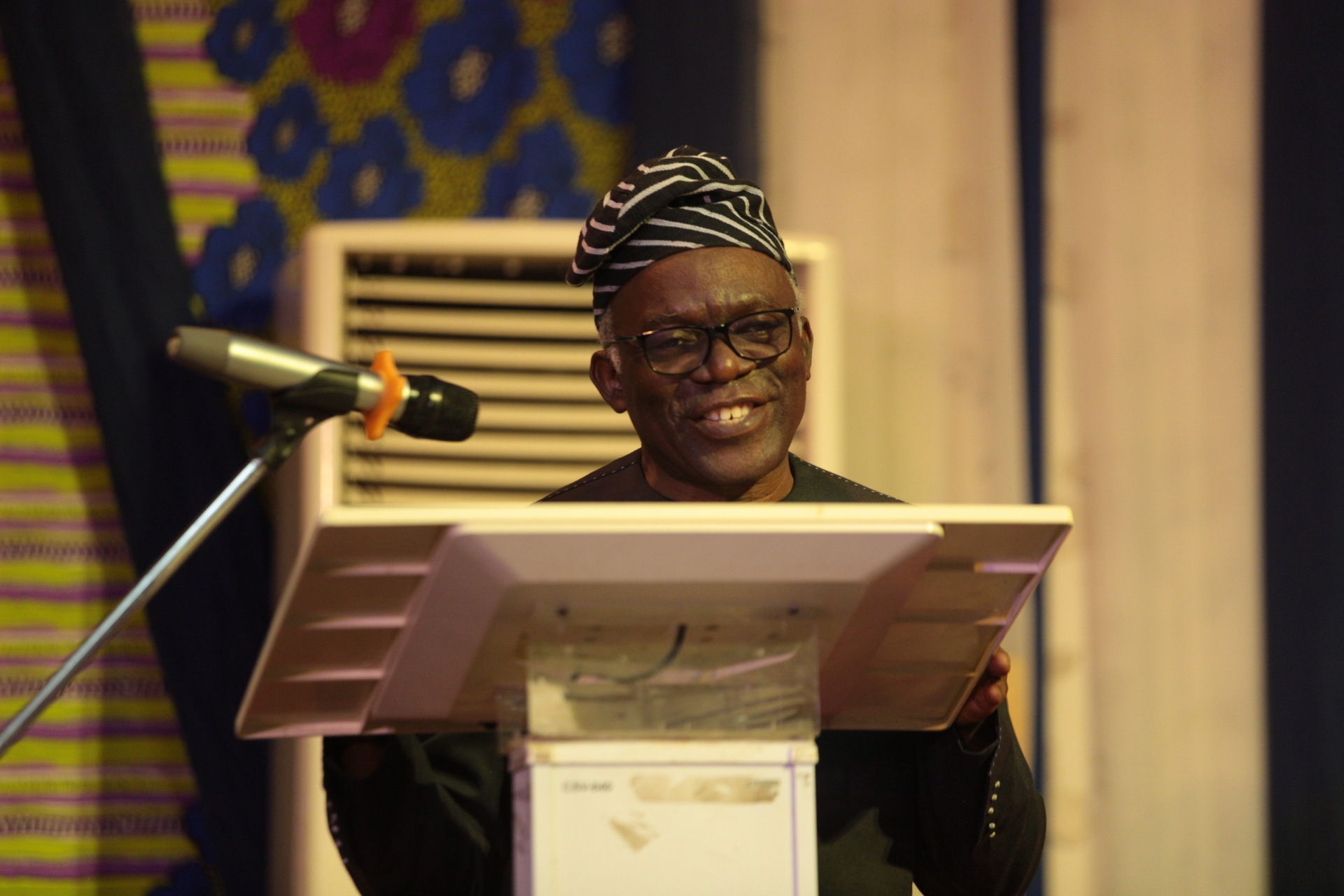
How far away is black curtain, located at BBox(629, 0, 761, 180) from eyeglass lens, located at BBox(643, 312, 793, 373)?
42.0 inches

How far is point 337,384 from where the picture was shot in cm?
116

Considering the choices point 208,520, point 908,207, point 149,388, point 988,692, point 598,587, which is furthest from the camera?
point 908,207

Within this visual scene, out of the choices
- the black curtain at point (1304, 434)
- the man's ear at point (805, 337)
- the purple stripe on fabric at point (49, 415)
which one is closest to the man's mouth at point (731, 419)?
the man's ear at point (805, 337)

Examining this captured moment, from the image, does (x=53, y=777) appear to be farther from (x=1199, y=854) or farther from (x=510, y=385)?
(x=1199, y=854)

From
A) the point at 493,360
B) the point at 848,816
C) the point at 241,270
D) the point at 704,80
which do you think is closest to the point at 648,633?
the point at 848,816

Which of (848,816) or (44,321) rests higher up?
(44,321)

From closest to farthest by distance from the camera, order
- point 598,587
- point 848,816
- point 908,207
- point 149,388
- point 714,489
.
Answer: point 598,587, point 848,816, point 714,489, point 149,388, point 908,207

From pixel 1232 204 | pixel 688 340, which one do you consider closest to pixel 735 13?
pixel 1232 204

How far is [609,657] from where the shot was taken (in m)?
1.05

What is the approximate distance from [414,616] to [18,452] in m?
1.93

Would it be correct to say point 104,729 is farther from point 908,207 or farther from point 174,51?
point 908,207

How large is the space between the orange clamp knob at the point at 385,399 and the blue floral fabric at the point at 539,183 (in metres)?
1.66

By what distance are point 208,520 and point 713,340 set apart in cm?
63

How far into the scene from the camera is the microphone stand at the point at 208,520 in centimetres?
107
